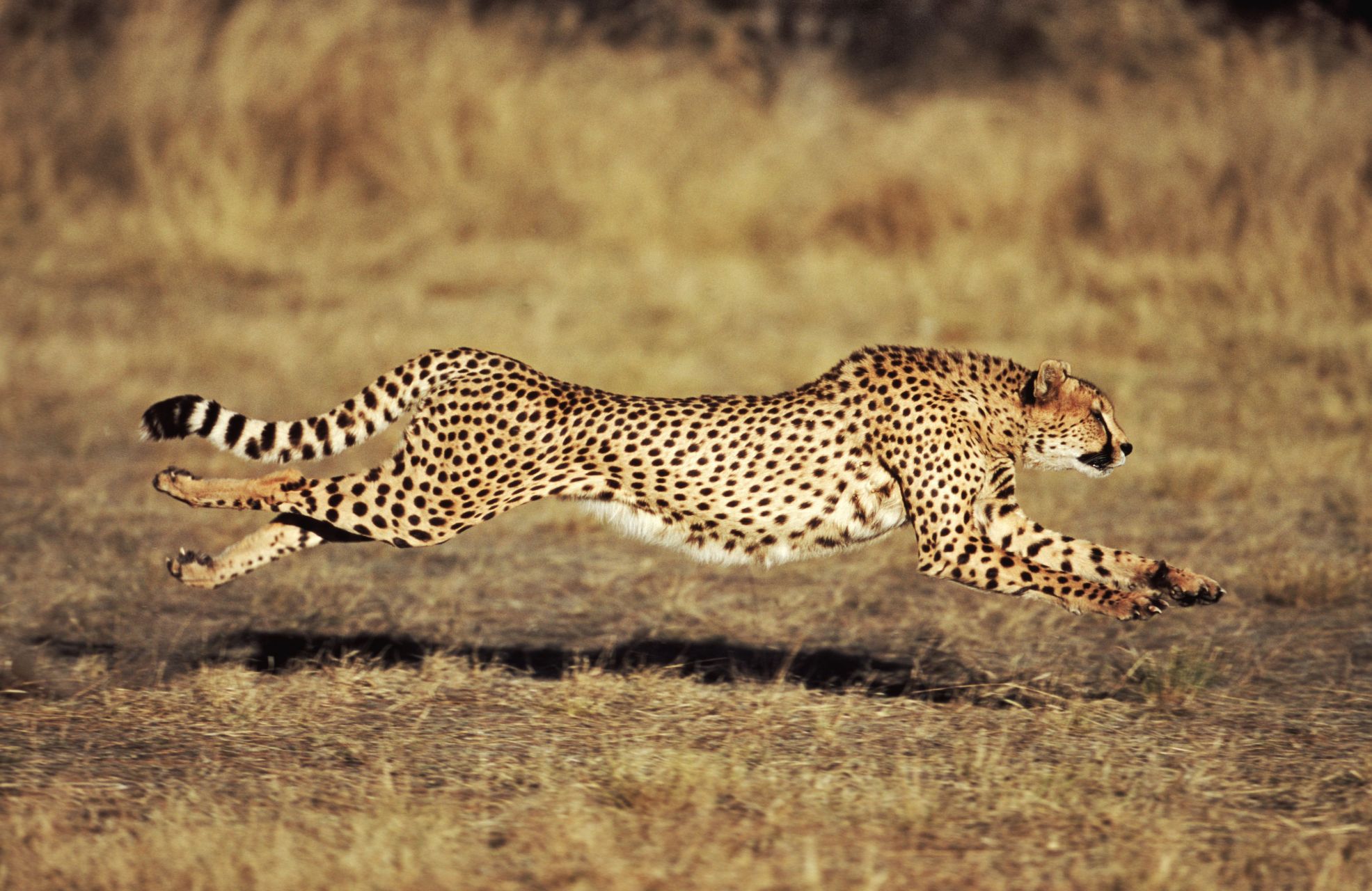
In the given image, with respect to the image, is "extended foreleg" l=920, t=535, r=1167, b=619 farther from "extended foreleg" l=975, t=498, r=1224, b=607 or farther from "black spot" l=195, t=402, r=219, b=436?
"black spot" l=195, t=402, r=219, b=436

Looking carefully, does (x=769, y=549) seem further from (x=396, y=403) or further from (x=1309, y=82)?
(x=1309, y=82)

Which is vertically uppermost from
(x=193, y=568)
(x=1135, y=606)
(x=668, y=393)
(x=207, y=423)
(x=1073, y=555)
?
(x=668, y=393)

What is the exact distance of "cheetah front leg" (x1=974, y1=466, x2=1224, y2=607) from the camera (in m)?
4.77

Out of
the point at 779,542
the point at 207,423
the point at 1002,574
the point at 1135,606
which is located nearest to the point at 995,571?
the point at 1002,574

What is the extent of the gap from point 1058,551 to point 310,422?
6.50ft

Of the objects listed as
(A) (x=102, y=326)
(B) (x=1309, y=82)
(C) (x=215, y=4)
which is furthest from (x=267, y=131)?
(B) (x=1309, y=82)

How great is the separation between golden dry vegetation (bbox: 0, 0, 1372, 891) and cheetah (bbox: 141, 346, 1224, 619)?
0.36m

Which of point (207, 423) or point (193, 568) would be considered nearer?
point (207, 423)

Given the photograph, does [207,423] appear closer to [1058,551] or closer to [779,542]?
[779,542]

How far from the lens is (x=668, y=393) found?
29.0 ft

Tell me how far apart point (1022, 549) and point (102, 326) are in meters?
6.41

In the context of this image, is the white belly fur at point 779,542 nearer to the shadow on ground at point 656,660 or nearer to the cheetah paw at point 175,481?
the shadow on ground at point 656,660

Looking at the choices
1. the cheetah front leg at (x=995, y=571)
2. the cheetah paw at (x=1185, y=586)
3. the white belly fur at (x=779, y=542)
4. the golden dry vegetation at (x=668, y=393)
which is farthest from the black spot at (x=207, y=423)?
the cheetah paw at (x=1185, y=586)

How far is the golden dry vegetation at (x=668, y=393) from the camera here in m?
3.90
